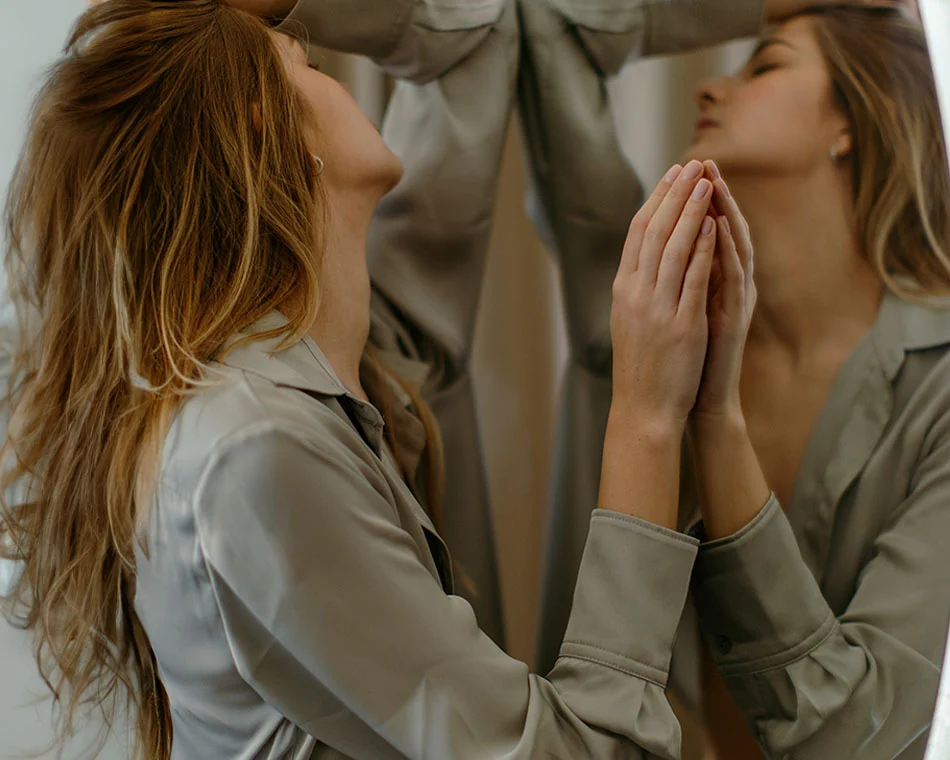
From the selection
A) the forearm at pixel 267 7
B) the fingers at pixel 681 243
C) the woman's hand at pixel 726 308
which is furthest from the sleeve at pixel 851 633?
the forearm at pixel 267 7

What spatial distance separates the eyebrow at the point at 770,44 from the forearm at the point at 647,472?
331 millimetres

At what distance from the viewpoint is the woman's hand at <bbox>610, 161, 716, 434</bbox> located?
77 centimetres

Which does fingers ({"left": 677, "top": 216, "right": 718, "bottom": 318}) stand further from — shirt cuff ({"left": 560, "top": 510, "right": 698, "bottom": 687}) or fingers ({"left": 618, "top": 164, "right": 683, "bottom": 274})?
shirt cuff ({"left": 560, "top": 510, "right": 698, "bottom": 687})

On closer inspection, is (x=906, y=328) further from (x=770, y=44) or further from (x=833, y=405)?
(x=770, y=44)

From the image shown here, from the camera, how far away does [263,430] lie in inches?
26.4

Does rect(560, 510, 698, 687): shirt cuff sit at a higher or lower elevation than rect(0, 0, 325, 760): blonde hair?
lower

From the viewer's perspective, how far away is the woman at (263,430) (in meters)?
0.69

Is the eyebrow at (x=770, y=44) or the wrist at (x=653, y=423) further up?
the eyebrow at (x=770, y=44)

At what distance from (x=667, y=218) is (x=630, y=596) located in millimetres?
310

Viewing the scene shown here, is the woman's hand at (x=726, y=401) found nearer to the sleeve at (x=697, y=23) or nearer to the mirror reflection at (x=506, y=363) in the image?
the mirror reflection at (x=506, y=363)

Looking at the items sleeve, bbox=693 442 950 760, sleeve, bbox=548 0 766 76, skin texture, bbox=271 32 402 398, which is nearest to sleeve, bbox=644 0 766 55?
sleeve, bbox=548 0 766 76

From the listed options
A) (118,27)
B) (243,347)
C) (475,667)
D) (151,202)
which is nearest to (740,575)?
(475,667)

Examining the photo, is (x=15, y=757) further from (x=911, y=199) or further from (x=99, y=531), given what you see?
(x=911, y=199)

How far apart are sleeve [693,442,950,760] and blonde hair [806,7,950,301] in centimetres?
16
